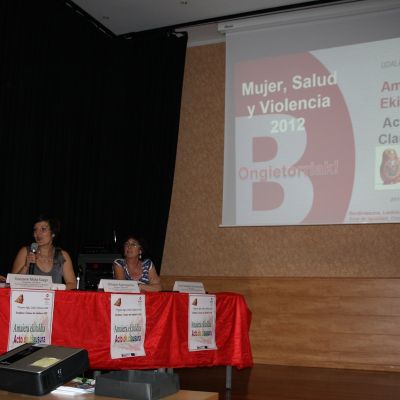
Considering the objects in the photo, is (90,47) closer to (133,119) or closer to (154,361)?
(133,119)

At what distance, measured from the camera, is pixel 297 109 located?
583 centimetres

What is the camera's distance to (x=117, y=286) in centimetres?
347

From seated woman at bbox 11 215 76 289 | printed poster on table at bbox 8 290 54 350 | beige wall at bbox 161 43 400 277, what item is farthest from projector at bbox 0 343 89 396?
beige wall at bbox 161 43 400 277

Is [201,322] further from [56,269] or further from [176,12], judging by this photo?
[176,12]

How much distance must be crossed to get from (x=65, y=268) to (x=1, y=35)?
80.2 inches

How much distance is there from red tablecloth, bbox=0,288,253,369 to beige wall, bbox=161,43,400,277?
1.69 meters

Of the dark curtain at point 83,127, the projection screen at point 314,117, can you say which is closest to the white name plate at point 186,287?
the dark curtain at point 83,127

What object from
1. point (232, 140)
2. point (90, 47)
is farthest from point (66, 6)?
point (232, 140)

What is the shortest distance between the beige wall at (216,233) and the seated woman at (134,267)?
1.66m

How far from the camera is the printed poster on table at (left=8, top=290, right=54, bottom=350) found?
116 inches

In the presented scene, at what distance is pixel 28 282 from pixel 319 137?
3.49m

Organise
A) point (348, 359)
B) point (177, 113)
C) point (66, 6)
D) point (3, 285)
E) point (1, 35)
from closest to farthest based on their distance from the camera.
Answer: point (3, 285)
point (1, 35)
point (348, 359)
point (66, 6)
point (177, 113)

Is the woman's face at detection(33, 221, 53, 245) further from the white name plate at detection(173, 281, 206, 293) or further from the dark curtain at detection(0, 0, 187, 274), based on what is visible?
the white name plate at detection(173, 281, 206, 293)

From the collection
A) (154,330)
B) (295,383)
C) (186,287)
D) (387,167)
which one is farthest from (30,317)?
(387,167)
